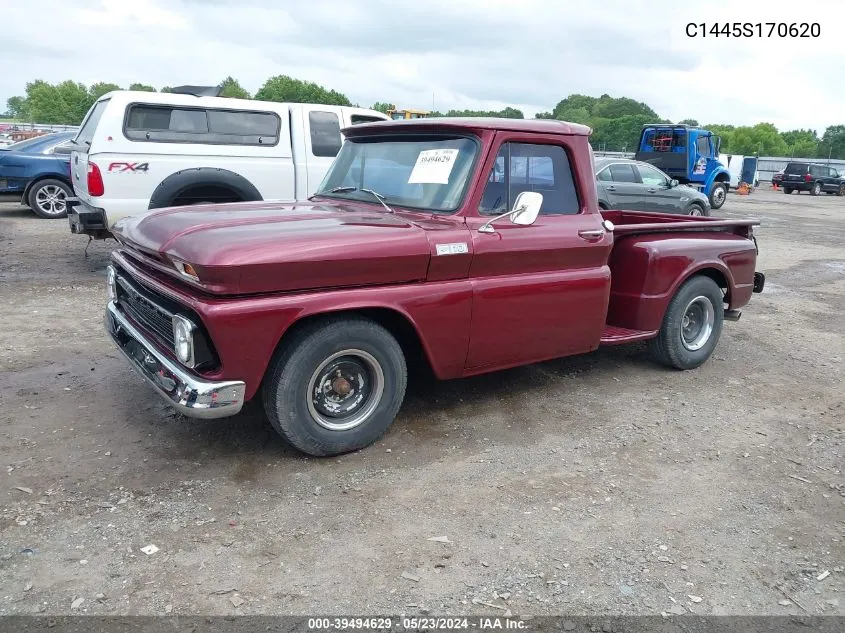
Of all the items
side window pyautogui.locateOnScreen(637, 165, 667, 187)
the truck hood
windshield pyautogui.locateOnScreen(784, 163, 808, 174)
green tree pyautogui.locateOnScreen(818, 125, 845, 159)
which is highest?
green tree pyautogui.locateOnScreen(818, 125, 845, 159)

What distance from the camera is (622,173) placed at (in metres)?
13.9

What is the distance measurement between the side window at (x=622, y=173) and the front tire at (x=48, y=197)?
34.3ft

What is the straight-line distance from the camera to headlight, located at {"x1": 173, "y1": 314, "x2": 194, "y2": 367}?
10.3 feet

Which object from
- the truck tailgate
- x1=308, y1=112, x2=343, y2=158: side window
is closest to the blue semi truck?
x1=308, y1=112, x2=343, y2=158: side window

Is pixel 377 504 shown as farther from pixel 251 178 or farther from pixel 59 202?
pixel 59 202

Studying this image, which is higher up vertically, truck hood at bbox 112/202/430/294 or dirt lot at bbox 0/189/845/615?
truck hood at bbox 112/202/430/294

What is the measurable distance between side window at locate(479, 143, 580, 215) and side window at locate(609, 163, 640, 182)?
9.91 m

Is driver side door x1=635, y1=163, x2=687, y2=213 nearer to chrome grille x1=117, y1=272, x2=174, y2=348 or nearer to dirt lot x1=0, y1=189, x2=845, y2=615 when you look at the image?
dirt lot x1=0, y1=189, x2=845, y2=615

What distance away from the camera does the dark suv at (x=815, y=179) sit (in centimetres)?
3291

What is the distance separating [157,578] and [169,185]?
5.70m

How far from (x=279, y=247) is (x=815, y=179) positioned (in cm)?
3623

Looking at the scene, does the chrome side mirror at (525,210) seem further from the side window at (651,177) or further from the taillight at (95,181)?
the side window at (651,177)

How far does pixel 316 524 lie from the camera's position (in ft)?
10.2

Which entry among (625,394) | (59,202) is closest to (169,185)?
(625,394)
